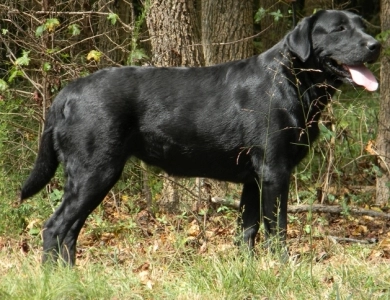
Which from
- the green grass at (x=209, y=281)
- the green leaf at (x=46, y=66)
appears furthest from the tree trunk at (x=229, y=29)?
the green grass at (x=209, y=281)

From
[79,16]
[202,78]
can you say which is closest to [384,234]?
[202,78]

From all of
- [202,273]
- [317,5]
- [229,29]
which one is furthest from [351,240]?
[317,5]

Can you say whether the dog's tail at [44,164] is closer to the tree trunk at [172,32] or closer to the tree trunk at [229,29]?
the tree trunk at [172,32]

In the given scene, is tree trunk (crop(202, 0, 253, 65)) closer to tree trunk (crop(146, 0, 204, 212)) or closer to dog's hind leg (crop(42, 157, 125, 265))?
tree trunk (crop(146, 0, 204, 212))

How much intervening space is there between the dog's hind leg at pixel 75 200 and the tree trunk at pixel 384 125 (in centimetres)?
341

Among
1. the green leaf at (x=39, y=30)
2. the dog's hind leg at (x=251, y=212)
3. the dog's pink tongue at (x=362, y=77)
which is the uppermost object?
the green leaf at (x=39, y=30)

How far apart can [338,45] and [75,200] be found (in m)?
2.40

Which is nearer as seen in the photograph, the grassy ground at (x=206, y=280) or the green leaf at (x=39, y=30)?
the grassy ground at (x=206, y=280)

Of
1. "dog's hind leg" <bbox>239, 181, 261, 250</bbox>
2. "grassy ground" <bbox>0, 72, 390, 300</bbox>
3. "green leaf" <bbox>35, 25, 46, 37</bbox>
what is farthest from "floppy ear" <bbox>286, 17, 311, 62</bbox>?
"green leaf" <bbox>35, 25, 46, 37</bbox>

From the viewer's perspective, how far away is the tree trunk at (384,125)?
7.96 meters

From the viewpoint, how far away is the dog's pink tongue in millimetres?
5742

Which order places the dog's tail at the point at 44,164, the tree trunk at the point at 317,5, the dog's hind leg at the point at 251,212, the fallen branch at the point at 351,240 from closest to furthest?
1. the dog's tail at the point at 44,164
2. the dog's hind leg at the point at 251,212
3. the fallen branch at the point at 351,240
4. the tree trunk at the point at 317,5

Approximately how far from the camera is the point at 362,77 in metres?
5.80

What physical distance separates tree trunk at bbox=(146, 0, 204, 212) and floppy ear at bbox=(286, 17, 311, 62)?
171 centimetres
